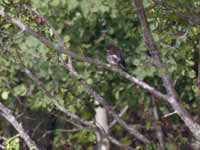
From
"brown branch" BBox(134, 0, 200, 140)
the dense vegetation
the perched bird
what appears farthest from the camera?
the perched bird

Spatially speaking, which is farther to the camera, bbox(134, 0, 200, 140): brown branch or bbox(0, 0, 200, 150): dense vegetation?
bbox(0, 0, 200, 150): dense vegetation

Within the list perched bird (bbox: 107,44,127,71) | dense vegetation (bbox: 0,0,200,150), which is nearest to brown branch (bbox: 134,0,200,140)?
dense vegetation (bbox: 0,0,200,150)

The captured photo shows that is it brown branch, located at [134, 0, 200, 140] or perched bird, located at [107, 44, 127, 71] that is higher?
brown branch, located at [134, 0, 200, 140]

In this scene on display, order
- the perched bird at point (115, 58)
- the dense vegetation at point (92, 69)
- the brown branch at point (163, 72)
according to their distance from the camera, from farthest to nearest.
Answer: the perched bird at point (115, 58) → the dense vegetation at point (92, 69) → the brown branch at point (163, 72)

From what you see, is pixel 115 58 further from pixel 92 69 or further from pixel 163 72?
pixel 163 72

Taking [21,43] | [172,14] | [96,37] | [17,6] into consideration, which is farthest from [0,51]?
[96,37]

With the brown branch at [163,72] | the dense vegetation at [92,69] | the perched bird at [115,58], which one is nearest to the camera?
the brown branch at [163,72]

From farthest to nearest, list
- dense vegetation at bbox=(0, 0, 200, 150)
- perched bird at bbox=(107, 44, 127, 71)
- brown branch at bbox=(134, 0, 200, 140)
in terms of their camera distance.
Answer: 1. perched bird at bbox=(107, 44, 127, 71)
2. dense vegetation at bbox=(0, 0, 200, 150)
3. brown branch at bbox=(134, 0, 200, 140)

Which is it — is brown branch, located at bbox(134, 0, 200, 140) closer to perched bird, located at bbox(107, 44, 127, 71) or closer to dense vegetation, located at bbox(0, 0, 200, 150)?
dense vegetation, located at bbox(0, 0, 200, 150)

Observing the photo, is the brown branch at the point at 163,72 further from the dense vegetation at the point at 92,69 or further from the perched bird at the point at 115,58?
the perched bird at the point at 115,58

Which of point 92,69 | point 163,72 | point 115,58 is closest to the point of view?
point 163,72

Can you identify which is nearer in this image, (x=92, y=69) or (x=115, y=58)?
(x=115, y=58)

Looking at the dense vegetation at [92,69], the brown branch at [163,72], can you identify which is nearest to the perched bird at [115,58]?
the dense vegetation at [92,69]

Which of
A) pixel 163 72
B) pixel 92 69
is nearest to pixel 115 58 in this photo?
pixel 92 69
